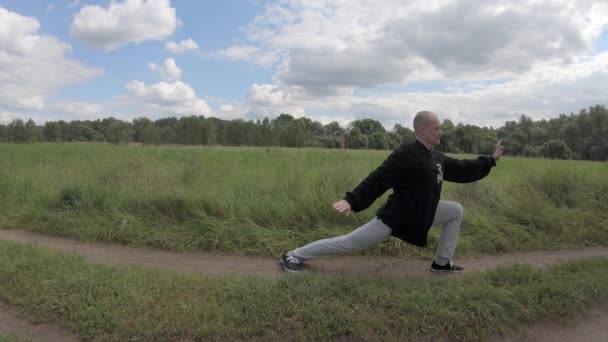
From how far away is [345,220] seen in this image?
20.5 ft

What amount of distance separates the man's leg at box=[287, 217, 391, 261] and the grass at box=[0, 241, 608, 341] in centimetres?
40

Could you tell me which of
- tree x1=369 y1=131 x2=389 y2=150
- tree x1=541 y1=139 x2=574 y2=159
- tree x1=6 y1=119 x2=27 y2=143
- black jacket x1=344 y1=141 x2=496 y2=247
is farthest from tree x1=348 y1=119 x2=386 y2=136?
tree x1=6 y1=119 x2=27 y2=143

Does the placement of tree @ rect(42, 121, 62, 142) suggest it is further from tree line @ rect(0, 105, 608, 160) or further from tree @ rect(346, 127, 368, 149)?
tree @ rect(346, 127, 368, 149)

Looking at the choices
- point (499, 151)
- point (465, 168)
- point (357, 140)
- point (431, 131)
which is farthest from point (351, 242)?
point (357, 140)

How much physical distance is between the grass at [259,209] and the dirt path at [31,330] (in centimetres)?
222

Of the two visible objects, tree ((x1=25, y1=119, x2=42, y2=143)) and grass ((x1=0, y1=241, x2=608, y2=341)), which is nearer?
grass ((x1=0, y1=241, x2=608, y2=341))

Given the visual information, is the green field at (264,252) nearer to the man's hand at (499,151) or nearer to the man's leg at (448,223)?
the man's leg at (448,223)

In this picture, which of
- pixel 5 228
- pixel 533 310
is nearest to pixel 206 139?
pixel 5 228

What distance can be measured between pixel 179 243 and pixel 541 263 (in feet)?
16.3

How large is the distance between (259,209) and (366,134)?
1004 inches

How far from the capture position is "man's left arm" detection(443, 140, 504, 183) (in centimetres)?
452

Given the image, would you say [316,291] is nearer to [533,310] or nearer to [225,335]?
[225,335]

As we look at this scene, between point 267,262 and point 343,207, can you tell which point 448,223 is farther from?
point 267,262

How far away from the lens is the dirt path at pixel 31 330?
10.7 ft
